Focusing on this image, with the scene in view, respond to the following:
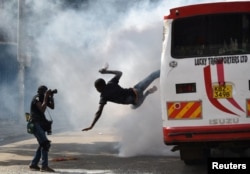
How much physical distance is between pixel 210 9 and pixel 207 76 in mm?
932

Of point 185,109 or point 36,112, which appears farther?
point 36,112

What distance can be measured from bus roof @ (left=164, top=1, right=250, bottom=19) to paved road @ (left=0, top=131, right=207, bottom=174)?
104 inches

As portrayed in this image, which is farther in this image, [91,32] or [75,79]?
[91,32]

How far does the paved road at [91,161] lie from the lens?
794cm

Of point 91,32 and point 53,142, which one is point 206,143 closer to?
point 53,142

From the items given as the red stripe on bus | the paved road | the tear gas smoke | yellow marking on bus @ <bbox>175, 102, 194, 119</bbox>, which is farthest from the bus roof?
the tear gas smoke

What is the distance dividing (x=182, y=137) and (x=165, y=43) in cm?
134

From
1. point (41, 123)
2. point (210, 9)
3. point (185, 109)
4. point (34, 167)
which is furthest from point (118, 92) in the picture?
point (210, 9)

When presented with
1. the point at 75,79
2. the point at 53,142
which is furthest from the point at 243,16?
the point at 75,79

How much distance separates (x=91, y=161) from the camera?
9.02m

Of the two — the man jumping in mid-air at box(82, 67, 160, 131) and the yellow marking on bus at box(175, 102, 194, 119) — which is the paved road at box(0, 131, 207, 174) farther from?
the yellow marking on bus at box(175, 102, 194, 119)

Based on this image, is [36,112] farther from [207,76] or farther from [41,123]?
[207,76]

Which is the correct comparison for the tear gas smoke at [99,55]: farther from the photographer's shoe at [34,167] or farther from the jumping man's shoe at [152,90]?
the photographer's shoe at [34,167]

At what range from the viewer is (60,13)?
16812 millimetres
